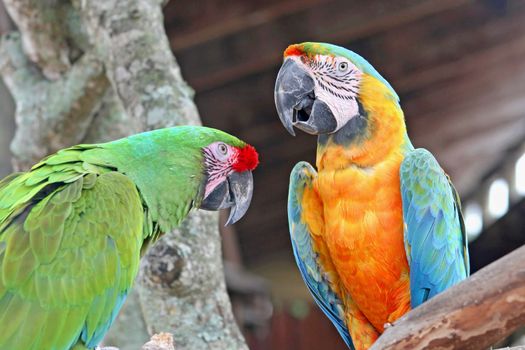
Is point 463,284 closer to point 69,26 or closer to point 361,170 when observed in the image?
point 361,170

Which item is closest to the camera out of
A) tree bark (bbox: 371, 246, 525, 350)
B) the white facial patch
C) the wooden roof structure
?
tree bark (bbox: 371, 246, 525, 350)

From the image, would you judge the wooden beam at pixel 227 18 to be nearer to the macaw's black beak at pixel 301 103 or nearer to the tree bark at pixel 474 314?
the macaw's black beak at pixel 301 103

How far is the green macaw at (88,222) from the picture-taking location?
89.2 inches

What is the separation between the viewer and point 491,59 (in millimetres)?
6871

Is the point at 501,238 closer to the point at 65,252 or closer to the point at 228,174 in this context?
the point at 228,174

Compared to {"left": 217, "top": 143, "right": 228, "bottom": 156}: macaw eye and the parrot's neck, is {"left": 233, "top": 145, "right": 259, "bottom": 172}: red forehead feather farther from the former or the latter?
the parrot's neck

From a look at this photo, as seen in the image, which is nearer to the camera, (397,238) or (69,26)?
(397,238)

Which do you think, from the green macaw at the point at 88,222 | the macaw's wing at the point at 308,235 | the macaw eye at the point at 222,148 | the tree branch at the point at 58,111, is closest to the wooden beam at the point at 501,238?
the tree branch at the point at 58,111

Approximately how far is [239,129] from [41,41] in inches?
122

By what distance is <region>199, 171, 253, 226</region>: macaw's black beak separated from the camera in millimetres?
2760

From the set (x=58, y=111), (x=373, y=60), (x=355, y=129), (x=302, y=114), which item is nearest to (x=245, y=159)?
(x=302, y=114)

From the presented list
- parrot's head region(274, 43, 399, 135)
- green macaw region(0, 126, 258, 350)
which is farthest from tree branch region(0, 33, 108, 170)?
parrot's head region(274, 43, 399, 135)

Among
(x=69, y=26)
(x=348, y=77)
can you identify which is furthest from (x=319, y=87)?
(x=69, y=26)

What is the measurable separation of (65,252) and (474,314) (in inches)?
43.8
